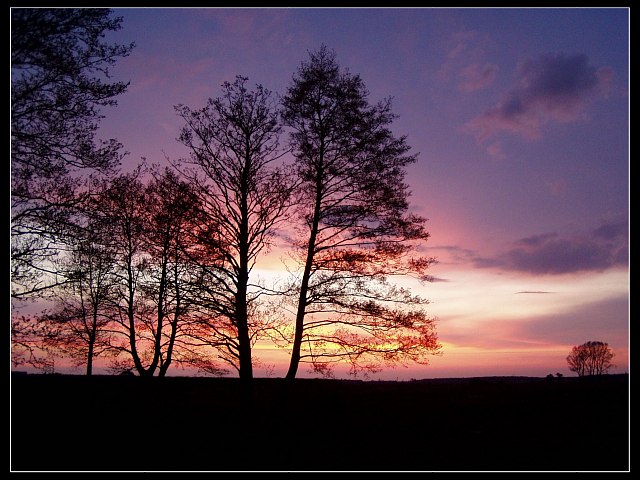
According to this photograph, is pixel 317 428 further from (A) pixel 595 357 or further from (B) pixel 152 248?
(A) pixel 595 357

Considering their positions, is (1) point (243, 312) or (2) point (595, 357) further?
(2) point (595, 357)

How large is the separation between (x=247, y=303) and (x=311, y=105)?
20.9ft

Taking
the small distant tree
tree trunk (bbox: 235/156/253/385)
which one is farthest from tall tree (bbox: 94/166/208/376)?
the small distant tree

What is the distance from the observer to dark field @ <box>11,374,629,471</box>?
11.2 meters

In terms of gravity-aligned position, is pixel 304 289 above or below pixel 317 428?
above

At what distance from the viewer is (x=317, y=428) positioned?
1458cm

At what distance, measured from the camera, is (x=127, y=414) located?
1489 centimetres

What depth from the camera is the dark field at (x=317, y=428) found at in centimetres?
1124

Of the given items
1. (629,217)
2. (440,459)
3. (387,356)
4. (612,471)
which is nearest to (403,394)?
(387,356)

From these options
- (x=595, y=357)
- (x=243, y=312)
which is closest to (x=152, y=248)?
(x=243, y=312)

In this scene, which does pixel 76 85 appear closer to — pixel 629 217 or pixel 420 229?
pixel 420 229

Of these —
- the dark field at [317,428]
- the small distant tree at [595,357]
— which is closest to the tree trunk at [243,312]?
the dark field at [317,428]

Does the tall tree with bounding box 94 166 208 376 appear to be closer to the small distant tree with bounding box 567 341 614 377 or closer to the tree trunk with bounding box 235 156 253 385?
the tree trunk with bounding box 235 156 253 385

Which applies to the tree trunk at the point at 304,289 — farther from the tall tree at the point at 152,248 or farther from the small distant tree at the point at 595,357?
the small distant tree at the point at 595,357
